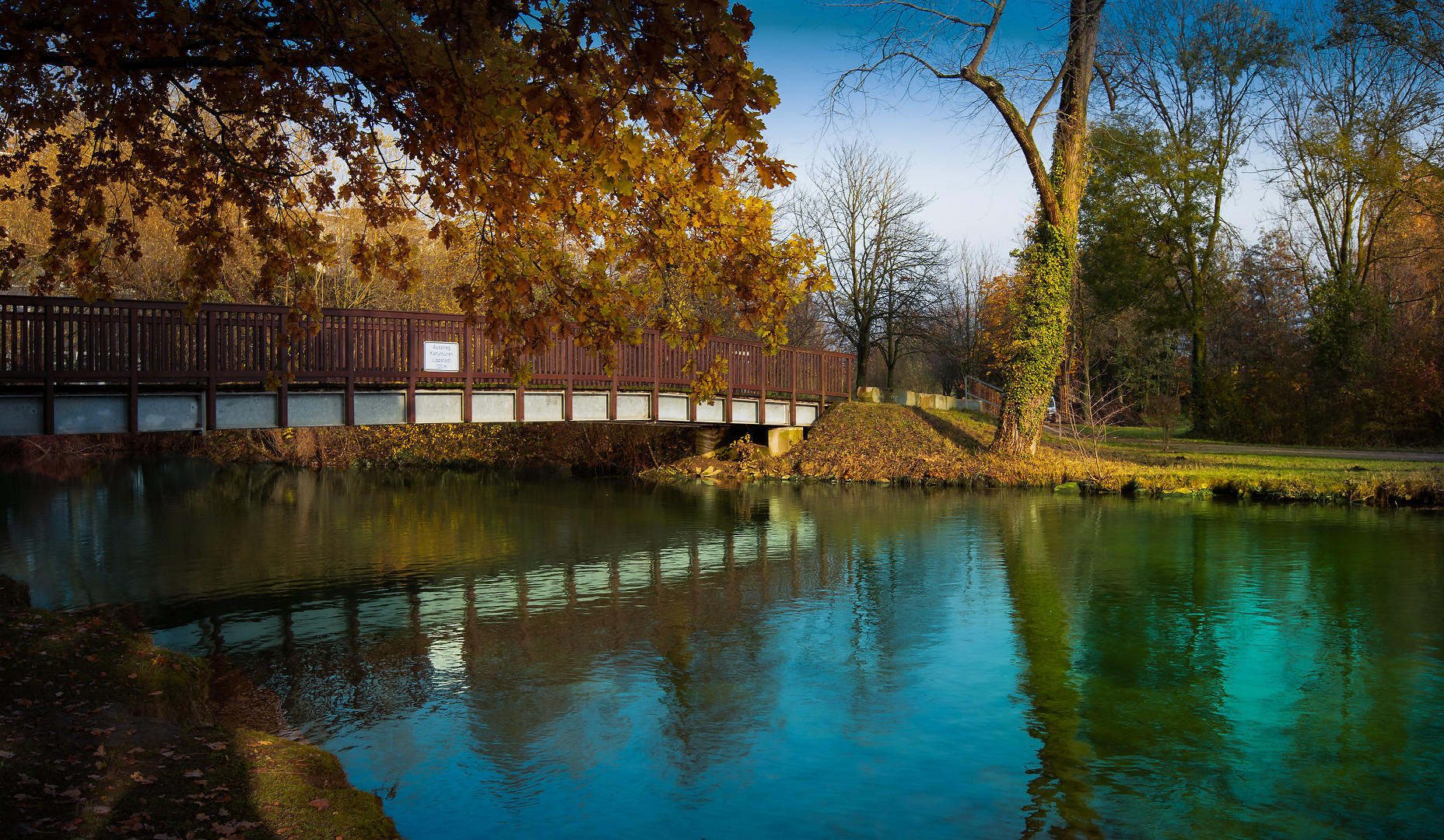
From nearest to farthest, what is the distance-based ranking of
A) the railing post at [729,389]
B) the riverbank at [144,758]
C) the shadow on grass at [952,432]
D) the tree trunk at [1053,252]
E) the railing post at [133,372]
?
the riverbank at [144,758] → the railing post at [133,372] → the tree trunk at [1053,252] → the railing post at [729,389] → the shadow on grass at [952,432]

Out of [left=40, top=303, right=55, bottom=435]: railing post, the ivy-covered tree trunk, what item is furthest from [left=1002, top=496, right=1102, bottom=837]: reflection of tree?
[left=40, top=303, right=55, bottom=435]: railing post

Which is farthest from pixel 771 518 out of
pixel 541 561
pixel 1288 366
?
pixel 1288 366

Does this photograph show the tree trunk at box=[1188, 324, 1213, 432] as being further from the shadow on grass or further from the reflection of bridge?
the reflection of bridge

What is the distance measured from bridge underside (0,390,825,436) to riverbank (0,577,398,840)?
22.4ft

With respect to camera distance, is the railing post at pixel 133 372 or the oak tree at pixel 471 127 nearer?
the oak tree at pixel 471 127

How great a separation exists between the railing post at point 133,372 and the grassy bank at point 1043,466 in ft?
49.7

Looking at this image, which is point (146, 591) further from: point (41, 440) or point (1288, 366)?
point (1288, 366)

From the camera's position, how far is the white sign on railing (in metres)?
19.5

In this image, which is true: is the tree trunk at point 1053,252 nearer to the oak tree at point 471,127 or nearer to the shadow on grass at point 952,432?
the shadow on grass at point 952,432

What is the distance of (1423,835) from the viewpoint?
607 cm

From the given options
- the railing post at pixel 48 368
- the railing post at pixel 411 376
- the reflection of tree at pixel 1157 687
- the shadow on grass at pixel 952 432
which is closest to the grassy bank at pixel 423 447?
the shadow on grass at pixel 952 432

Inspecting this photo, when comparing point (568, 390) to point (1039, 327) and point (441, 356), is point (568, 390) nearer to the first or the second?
point (441, 356)

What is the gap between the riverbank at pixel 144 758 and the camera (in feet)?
16.4

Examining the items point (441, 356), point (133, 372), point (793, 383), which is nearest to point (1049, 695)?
point (133, 372)
